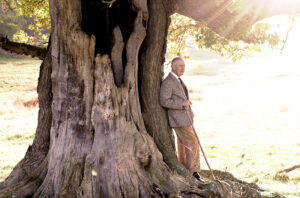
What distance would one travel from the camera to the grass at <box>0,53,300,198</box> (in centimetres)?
1311

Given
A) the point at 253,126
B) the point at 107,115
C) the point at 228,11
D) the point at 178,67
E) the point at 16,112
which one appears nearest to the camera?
the point at 107,115

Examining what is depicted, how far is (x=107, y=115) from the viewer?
20.1 feet

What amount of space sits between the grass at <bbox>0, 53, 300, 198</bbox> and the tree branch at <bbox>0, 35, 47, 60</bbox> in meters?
4.57

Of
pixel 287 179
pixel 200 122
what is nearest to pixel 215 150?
pixel 287 179

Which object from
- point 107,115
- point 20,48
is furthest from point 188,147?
point 20,48

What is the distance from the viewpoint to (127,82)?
6547 millimetres

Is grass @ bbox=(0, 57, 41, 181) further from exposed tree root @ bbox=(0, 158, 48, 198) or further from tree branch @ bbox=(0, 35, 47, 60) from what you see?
exposed tree root @ bbox=(0, 158, 48, 198)

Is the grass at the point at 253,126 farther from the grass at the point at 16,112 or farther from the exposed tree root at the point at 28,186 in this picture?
the grass at the point at 16,112

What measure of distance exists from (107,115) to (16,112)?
889 inches

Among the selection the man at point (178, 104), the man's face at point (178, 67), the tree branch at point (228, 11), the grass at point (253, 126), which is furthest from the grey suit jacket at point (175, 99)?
the grass at point (253, 126)

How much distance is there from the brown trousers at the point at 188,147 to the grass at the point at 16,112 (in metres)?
5.99

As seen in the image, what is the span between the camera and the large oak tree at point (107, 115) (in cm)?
605

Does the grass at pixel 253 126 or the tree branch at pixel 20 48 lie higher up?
the tree branch at pixel 20 48

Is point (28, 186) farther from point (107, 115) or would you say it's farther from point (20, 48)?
point (20, 48)
